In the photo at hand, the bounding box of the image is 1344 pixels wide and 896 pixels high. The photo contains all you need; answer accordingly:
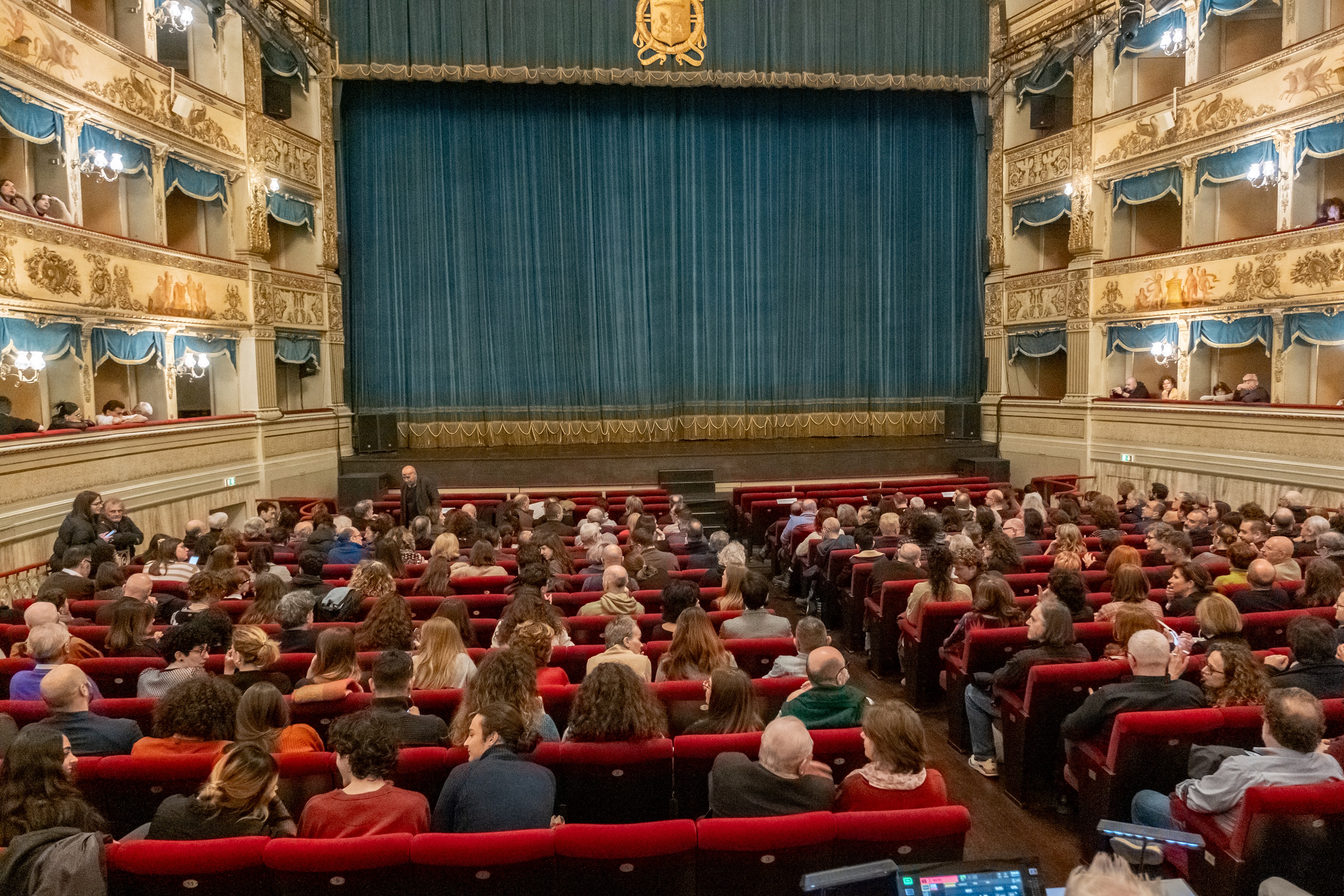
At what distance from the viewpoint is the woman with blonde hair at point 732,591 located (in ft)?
19.0

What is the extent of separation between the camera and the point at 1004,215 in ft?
56.2

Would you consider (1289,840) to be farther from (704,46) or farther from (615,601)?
(704,46)

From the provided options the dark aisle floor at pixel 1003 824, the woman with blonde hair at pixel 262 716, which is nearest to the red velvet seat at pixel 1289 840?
the dark aisle floor at pixel 1003 824

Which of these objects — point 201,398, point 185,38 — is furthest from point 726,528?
point 185,38

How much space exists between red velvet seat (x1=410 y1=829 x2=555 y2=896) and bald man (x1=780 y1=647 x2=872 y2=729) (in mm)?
1415

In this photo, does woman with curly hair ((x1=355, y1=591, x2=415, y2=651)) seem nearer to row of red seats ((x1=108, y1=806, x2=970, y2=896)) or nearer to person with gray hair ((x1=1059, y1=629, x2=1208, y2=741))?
row of red seats ((x1=108, y1=806, x2=970, y2=896))

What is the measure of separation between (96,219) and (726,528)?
9.44 meters

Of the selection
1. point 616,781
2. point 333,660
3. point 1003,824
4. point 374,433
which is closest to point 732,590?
point 1003,824

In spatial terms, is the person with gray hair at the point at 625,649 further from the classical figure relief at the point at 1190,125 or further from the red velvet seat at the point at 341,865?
the classical figure relief at the point at 1190,125

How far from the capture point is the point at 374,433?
15914 mm

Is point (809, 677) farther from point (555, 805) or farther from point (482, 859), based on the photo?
point (482, 859)

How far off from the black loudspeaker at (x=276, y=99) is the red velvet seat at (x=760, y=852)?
15230 mm

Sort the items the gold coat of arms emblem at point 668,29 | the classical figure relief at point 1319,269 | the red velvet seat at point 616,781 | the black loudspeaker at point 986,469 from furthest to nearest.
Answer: the gold coat of arms emblem at point 668,29 → the black loudspeaker at point 986,469 → the classical figure relief at point 1319,269 → the red velvet seat at point 616,781

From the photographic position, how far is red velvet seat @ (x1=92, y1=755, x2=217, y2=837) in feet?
10.6
